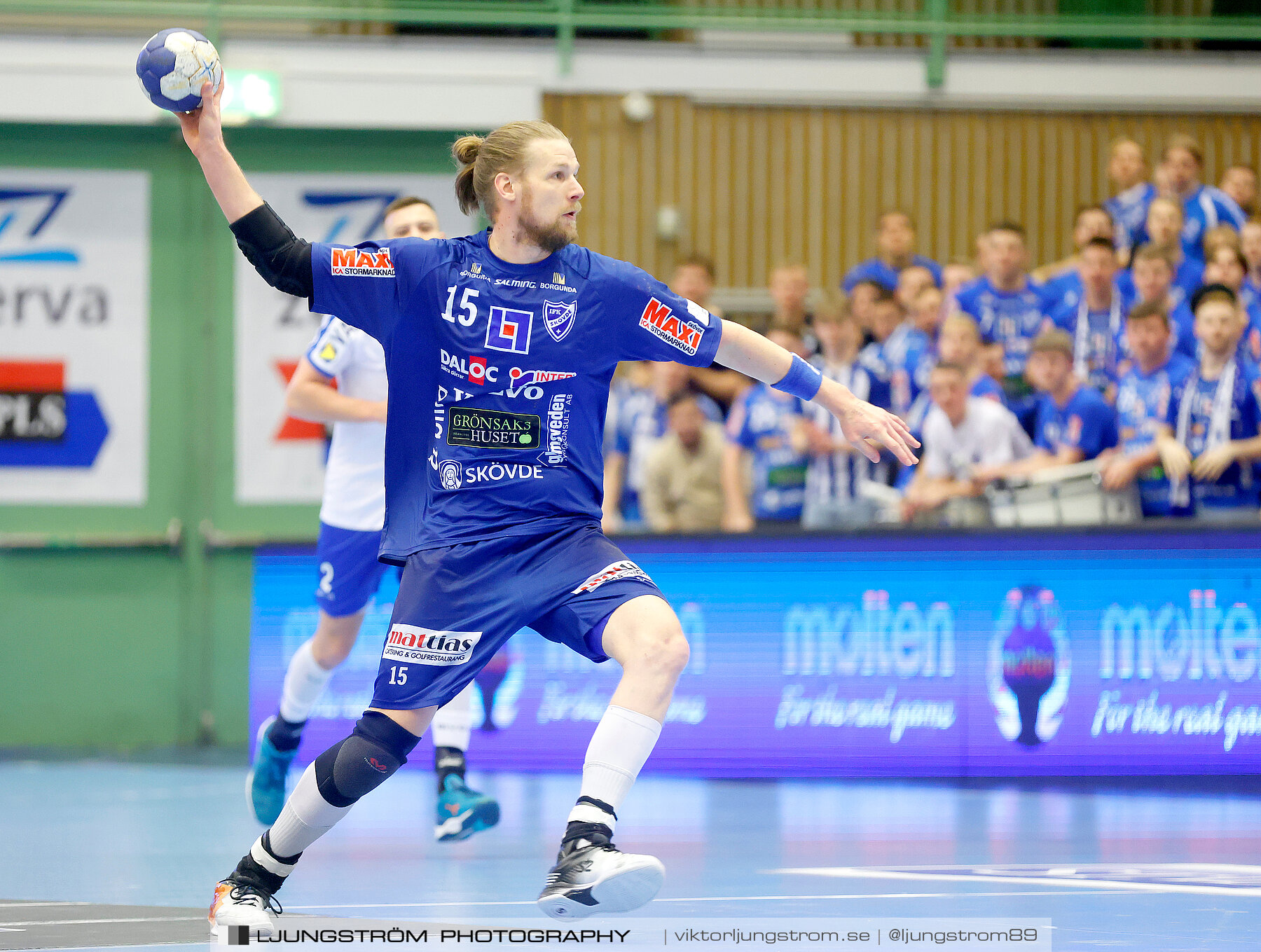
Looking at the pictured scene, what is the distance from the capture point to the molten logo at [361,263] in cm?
441

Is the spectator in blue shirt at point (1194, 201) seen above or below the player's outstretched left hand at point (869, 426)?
above

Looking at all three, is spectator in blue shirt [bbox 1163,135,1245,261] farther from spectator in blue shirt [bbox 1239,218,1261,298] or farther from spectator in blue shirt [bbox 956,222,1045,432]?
spectator in blue shirt [bbox 956,222,1045,432]

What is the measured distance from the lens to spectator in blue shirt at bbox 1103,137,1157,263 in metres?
11.0

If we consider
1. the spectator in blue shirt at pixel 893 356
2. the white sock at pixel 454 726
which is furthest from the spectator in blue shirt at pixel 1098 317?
the white sock at pixel 454 726

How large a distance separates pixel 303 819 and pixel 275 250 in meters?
1.55

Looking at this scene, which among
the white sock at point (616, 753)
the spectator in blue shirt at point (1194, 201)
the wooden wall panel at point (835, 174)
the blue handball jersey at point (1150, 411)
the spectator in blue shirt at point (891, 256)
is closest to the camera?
the white sock at point (616, 753)

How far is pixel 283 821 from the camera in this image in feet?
14.3

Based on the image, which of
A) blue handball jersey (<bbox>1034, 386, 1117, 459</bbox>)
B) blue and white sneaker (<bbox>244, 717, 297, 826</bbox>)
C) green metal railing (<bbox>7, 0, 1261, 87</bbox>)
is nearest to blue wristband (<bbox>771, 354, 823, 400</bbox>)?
blue and white sneaker (<bbox>244, 717, 297, 826</bbox>)

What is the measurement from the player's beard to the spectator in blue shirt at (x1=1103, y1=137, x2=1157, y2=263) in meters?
7.37

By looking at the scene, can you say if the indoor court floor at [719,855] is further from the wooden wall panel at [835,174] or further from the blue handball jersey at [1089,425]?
the wooden wall panel at [835,174]

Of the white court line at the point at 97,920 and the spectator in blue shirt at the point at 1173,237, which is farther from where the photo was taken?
the spectator in blue shirt at the point at 1173,237

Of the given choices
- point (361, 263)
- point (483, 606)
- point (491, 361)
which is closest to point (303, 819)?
point (483, 606)

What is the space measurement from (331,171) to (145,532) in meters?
2.86

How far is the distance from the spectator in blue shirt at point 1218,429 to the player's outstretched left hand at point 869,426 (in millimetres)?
4746
